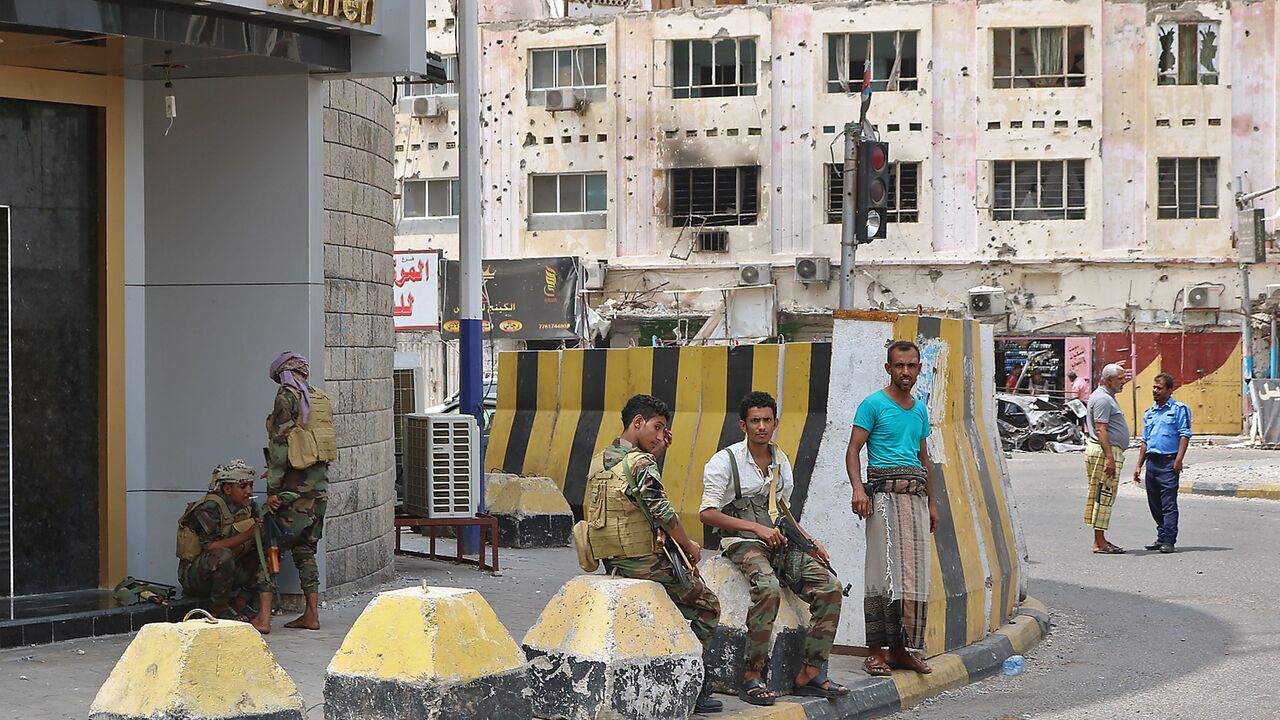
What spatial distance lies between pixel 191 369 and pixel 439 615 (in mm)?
4511

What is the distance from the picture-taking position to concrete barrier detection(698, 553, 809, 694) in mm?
7707

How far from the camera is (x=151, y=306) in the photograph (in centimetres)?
1030

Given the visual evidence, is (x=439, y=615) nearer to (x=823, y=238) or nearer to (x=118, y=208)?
(x=118, y=208)

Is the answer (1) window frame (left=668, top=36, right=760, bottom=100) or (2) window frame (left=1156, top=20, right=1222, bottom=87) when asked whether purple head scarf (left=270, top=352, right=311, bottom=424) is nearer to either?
(1) window frame (left=668, top=36, right=760, bottom=100)

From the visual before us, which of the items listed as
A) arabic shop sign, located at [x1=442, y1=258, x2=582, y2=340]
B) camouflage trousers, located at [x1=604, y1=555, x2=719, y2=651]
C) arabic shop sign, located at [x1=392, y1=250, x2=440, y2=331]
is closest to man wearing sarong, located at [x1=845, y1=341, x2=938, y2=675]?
camouflage trousers, located at [x1=604, y1=555, x2=719, y2=651]

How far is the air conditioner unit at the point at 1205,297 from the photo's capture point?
34.9 m

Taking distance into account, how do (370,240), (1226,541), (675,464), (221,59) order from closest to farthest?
(221,59)
(370,240)
(675,464)
(1226,541)

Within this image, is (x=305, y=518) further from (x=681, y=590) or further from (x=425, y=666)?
(x=425, y=666)

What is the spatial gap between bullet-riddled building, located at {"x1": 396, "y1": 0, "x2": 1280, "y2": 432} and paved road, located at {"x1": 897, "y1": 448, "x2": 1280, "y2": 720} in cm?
1713

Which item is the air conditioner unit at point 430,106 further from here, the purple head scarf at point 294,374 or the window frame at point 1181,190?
the purple head scarf at point 294,374

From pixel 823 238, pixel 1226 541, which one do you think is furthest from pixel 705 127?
pixel 1226 541

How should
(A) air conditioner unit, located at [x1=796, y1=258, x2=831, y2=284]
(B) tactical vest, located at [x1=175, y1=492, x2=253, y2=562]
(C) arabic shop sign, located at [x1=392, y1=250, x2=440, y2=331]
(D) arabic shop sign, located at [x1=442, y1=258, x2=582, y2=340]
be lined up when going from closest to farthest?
(B) tactical vest, located at [x1=175, y1=492, x2=253, y2=562], (C) arabic shop sign, located at [x1=392, y1=250, x2=440, y2=331], (A) air conditioner unit, located at [x1=796, y1=258, x2=831, y2=284], (D) arabic shop sign, located at [x1=442, y1=258, x2=582, y2=340]

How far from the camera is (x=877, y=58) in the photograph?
3653 centimetres

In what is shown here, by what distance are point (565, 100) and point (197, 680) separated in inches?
1270
